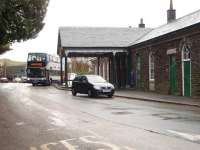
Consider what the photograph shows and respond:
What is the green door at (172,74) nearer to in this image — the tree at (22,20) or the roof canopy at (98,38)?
the roof canopy at (98,38)

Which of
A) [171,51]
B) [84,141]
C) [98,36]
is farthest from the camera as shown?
[98,36]

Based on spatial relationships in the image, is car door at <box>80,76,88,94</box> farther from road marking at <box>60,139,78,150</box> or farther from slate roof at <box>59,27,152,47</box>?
road marking at <box>60,139,78,150</box>

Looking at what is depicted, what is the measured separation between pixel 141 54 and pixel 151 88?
4.16m

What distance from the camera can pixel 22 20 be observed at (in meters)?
34.7

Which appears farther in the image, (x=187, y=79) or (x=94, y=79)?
(x=94, y=79)

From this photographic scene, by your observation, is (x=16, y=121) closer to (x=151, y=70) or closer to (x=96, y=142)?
(x=96, y=142)

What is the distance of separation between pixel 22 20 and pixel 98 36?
49.1 feet

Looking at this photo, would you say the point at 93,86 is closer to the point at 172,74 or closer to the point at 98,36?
the point at 172,74

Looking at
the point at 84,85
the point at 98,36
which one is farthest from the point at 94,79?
the point at 98,36

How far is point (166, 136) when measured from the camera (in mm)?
11391

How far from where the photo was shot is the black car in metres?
31.2

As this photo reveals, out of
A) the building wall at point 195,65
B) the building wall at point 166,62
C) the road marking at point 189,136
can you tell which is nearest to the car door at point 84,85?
the building wall at point 166,62

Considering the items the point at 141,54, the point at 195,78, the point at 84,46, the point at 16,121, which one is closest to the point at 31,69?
the point at 84,46

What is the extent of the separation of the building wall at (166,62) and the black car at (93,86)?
457cm
